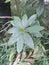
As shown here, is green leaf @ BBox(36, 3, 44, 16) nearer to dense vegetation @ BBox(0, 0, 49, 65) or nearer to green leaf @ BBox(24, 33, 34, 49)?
dense vegetation @ BBox(0, 0, 49, 65)

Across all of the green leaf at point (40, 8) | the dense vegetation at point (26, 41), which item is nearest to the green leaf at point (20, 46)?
the dense vegetation at point (26, 41)

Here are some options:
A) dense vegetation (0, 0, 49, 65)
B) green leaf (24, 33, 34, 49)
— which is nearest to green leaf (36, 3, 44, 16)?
dense vegetation (0, 0, 49, 65)

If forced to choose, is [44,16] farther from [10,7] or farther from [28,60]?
[28,60]

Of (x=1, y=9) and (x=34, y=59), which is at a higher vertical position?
(x=1, y=9)

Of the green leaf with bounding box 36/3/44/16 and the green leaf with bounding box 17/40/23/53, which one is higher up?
the green leaf with bounding box 36/3/44/16

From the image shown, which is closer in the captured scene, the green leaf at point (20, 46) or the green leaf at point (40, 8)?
the green leaf at point (20, 46)

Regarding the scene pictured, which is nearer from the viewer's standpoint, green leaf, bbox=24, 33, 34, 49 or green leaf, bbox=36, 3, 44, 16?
green leaf, bbox=24, 33, 34, 49

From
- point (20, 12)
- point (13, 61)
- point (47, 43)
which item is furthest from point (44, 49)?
point (20, 12)

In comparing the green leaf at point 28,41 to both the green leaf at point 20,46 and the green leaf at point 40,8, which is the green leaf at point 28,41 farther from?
the green leaf at point 40,8

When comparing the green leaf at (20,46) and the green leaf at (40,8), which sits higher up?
the green leaf at (40,8)

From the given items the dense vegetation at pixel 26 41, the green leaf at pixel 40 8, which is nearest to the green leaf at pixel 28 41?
the dense vegetation at pixel 26 41

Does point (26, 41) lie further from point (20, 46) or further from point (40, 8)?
point (40, 8)
